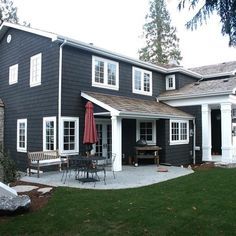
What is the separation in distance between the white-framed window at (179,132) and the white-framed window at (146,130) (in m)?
0.92

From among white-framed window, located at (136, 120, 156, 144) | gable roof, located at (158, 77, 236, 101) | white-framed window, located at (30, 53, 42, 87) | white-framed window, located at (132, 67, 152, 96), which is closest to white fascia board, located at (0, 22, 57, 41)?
white-framed window, located at (30, 53, 42, 87)

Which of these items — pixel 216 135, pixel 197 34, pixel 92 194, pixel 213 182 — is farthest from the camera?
pixel 216 135

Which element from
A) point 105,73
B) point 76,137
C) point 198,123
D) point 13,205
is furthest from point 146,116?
point 13,205

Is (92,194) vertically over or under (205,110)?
under

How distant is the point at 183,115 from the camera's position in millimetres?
16047

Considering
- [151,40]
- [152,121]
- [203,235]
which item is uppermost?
[151,40]

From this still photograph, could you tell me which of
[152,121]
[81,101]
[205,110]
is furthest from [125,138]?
[205,110]

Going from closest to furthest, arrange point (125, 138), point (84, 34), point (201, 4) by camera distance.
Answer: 1. point (201, 4)
2. point (125, 138)
3. point (84, 34)

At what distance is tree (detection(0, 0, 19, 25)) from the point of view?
3200cm

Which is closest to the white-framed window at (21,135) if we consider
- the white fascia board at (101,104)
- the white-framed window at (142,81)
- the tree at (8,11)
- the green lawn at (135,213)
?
the white fascia board at (101,104)

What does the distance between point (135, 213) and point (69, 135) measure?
707cm

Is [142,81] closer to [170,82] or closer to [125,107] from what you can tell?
[170,82]

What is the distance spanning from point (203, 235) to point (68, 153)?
8.38 m

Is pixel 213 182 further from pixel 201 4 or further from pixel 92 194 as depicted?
pixel 201 4
